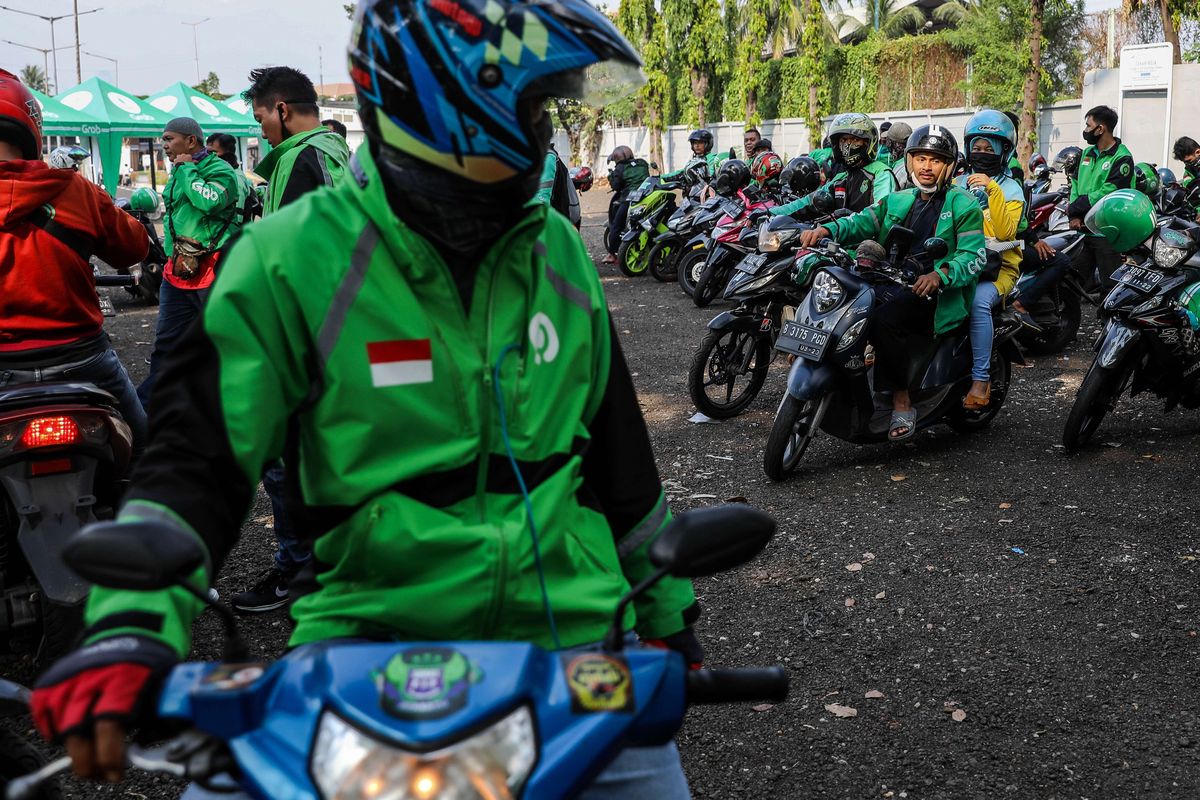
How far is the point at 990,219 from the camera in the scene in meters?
7.61

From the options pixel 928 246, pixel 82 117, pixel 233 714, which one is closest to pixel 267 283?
pixel 233 714

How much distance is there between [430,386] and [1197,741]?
2867 mm

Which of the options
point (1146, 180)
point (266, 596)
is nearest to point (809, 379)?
point (266, 596)

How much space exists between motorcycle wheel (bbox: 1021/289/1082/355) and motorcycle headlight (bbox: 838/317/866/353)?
3832 mm

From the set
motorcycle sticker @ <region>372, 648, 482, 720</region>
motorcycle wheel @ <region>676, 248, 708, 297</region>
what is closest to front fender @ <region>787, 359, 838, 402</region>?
motorcycle sticker @ <region>372, 648, 482, 720</region>

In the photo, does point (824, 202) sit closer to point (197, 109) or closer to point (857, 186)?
point (857, 186)

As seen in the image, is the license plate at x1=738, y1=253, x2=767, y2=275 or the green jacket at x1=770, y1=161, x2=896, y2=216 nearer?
the license plate at x1=738, y1=253, x2=767, y2=275

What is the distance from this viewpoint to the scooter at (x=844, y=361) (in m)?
6.00

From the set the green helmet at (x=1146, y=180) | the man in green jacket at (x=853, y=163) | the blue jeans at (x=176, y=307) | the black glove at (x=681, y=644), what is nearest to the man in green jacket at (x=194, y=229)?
the blue jeans at (x=176, y=307)

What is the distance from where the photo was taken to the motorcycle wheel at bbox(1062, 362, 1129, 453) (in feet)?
20.3

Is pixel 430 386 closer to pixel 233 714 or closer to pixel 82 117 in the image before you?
pixel 233 714

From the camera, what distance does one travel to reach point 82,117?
23594 mm

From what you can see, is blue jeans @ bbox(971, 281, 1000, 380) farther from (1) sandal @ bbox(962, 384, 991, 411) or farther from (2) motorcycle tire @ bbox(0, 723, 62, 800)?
(2) motorcycle tire @ bbox(0, 723, 62, 800)

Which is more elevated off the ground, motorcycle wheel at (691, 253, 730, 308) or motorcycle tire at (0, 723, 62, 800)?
motorcycle wheel at (691, 253, 730, 308)
